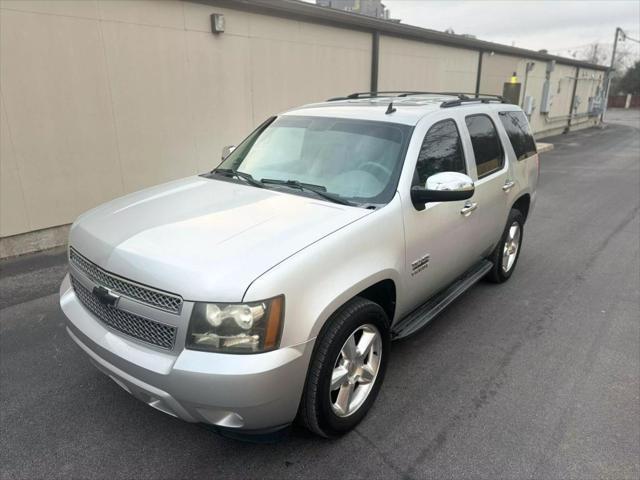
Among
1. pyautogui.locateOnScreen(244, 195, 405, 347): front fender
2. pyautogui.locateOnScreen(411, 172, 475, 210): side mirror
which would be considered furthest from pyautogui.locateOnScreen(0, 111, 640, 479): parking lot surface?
pyautogui.locateOnScreen(411, 172, 475, 210): side mirror

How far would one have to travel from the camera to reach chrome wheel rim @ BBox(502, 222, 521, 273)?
489cm

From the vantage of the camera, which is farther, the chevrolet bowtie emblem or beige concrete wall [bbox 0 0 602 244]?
beige concrete wall [bbox 0 0 602 244]

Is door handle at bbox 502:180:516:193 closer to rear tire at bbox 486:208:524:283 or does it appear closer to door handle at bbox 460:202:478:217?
rear tire at bbox 486:208:524:283

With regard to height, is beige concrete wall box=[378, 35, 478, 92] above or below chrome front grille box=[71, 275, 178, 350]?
above

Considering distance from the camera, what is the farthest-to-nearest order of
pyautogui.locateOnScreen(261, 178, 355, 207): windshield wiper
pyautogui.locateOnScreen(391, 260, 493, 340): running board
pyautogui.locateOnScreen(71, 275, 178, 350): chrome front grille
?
pyautogui.locateOnScreen(391, 260, 493, 340): running board → pyautogui.locateOnScreen(261, 178, 355, 207): windshield wiper → pyautogui.locateOnScreen(71, 275, 178, 350): chrome front grille

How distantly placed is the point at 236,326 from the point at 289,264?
1.23 feet

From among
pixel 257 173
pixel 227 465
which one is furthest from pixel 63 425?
pixel 257 173

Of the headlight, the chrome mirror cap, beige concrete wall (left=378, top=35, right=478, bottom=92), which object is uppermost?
beige concrete wall (left=378, top=35, right=478, bottom=92)

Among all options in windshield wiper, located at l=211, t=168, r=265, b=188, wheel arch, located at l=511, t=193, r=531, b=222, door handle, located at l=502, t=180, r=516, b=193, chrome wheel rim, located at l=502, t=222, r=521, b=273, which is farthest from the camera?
wheel arch, located at l=511, t=193, r=531, b=222

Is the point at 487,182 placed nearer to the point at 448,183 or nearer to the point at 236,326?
the point at 448,183

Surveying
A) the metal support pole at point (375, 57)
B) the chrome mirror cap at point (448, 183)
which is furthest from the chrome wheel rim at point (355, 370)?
the metal support pole at point (375, 57)

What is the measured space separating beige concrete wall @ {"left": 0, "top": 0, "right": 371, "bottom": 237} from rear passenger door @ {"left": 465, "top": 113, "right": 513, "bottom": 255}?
15.2 ft

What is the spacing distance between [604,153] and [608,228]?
11.5m

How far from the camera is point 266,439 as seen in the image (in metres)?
2.34
